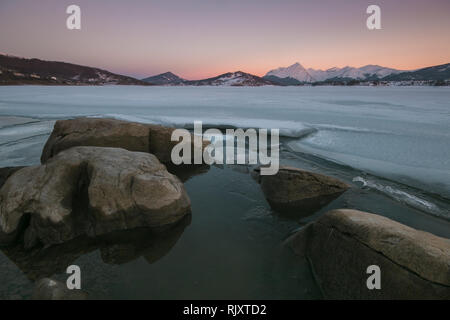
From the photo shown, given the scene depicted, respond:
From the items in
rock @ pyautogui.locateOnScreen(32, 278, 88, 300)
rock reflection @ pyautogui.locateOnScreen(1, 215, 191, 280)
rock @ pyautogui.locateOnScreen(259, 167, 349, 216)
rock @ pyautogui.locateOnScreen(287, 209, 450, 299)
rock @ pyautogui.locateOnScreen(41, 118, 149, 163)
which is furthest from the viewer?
rock @ pyautogui.locateOnScreen(41, 118, 149, 163)

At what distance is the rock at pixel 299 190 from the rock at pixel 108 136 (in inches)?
190

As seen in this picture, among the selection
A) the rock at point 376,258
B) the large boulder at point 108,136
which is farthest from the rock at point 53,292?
the large boulder at point 108,136

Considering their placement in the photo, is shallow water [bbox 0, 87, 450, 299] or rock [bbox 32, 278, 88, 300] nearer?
rock [bbox 32, 278, 88, 300]

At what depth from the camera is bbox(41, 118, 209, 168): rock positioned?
28.4 feet

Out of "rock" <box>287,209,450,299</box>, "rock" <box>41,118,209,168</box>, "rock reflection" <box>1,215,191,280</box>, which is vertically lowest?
"rock reflection" <box>1,215,191,280</box>

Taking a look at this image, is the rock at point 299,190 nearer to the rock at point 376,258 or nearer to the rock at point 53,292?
the rock at point 376,258

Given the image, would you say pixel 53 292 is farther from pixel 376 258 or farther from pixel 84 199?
pixel 376 258

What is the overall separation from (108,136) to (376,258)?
887cm

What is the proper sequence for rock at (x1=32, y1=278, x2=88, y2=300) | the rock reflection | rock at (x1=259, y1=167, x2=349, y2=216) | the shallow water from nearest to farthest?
rock at (x1=32, y1=278, x2=88, y2=300) < the shallow water < the rock reflection < rock at (x1=259, y1=167, x2=349, y2=216)

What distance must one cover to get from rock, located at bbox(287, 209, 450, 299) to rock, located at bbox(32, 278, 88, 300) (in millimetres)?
3799

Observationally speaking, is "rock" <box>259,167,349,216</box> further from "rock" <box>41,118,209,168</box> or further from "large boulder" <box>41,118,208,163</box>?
"rock" <box>41,118,209,168</box>

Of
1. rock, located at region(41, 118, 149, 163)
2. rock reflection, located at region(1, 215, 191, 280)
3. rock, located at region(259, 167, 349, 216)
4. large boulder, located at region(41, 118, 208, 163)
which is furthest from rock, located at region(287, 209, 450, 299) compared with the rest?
rock, located at region(41, 118, 149, 163)

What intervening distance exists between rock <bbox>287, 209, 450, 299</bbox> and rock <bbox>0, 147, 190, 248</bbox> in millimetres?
3329

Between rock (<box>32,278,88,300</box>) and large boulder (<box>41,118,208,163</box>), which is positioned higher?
large boulder (<box>41,118,208,163</box>)
